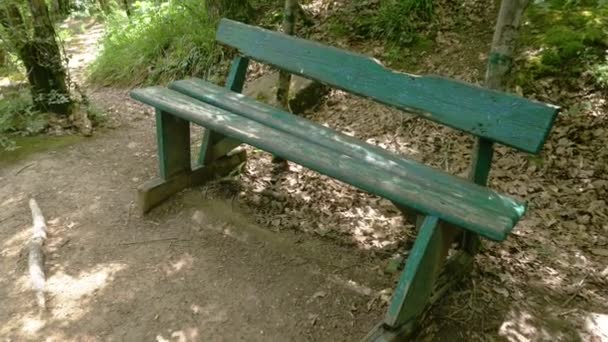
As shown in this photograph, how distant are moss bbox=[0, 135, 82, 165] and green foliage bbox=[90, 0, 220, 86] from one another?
1.81 meters

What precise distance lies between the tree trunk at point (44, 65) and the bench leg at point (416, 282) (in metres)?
3.87

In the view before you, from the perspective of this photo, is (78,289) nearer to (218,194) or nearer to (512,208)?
(218,194)

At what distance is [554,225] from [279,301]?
197cm

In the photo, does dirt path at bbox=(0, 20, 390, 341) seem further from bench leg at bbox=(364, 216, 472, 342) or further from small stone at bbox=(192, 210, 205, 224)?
bench leg at bbox=(364, 216, 472, 342)

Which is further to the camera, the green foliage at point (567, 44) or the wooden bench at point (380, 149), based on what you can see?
the green foliage at point (567, 44)

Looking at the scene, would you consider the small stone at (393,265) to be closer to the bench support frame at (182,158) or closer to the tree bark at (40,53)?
the bench support frame at (182,158)

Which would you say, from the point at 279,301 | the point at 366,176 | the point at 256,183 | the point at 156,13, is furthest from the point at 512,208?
the point at 156,13

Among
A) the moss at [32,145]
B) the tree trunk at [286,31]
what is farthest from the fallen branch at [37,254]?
the tree trunk at [286,31]

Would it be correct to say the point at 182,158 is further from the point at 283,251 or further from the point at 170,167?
the point at 283,251

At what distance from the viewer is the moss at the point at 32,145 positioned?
14.2 ft

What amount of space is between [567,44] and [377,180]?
10.1 ft

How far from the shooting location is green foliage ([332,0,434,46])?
546 cm

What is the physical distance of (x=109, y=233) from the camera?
3.43 m

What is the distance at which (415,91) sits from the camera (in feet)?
9.43
